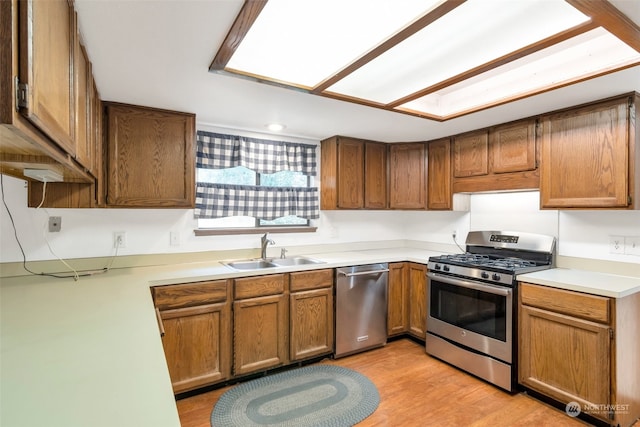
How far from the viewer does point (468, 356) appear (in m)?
2.65

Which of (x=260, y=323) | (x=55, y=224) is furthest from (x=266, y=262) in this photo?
(x=55, y=224)

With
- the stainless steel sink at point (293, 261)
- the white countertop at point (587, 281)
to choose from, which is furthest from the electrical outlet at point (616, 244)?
the stainless steel sink at point (293, 261)

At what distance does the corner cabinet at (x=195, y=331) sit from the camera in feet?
7.41

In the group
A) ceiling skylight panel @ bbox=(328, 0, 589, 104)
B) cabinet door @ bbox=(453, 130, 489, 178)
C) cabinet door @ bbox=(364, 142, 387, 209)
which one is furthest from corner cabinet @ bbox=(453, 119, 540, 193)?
ceiling skylight panel @ bbox=(328, 0, 589, 104)

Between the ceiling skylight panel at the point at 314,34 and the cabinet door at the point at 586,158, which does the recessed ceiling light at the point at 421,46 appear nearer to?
the ceiling skylight panel at the point at 314,34

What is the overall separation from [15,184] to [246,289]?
1695 millimetres

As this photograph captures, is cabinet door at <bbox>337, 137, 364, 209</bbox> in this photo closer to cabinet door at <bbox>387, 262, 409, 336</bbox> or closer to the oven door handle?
cabinet door at <bbox>387, 262, 409, 336</bbox>

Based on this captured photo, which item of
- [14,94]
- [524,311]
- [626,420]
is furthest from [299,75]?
[626,420]

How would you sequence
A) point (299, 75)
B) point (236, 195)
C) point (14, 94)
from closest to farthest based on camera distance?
point (14, 94) → point (299, 75) → point (236, 195)

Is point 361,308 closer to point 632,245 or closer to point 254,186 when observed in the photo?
point 254,186

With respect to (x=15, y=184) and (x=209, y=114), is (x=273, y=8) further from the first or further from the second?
(x=15, y=184)

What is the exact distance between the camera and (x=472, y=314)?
2.65 meters

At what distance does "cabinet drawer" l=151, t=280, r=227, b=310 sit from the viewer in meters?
2.21

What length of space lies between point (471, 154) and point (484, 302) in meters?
1.35
